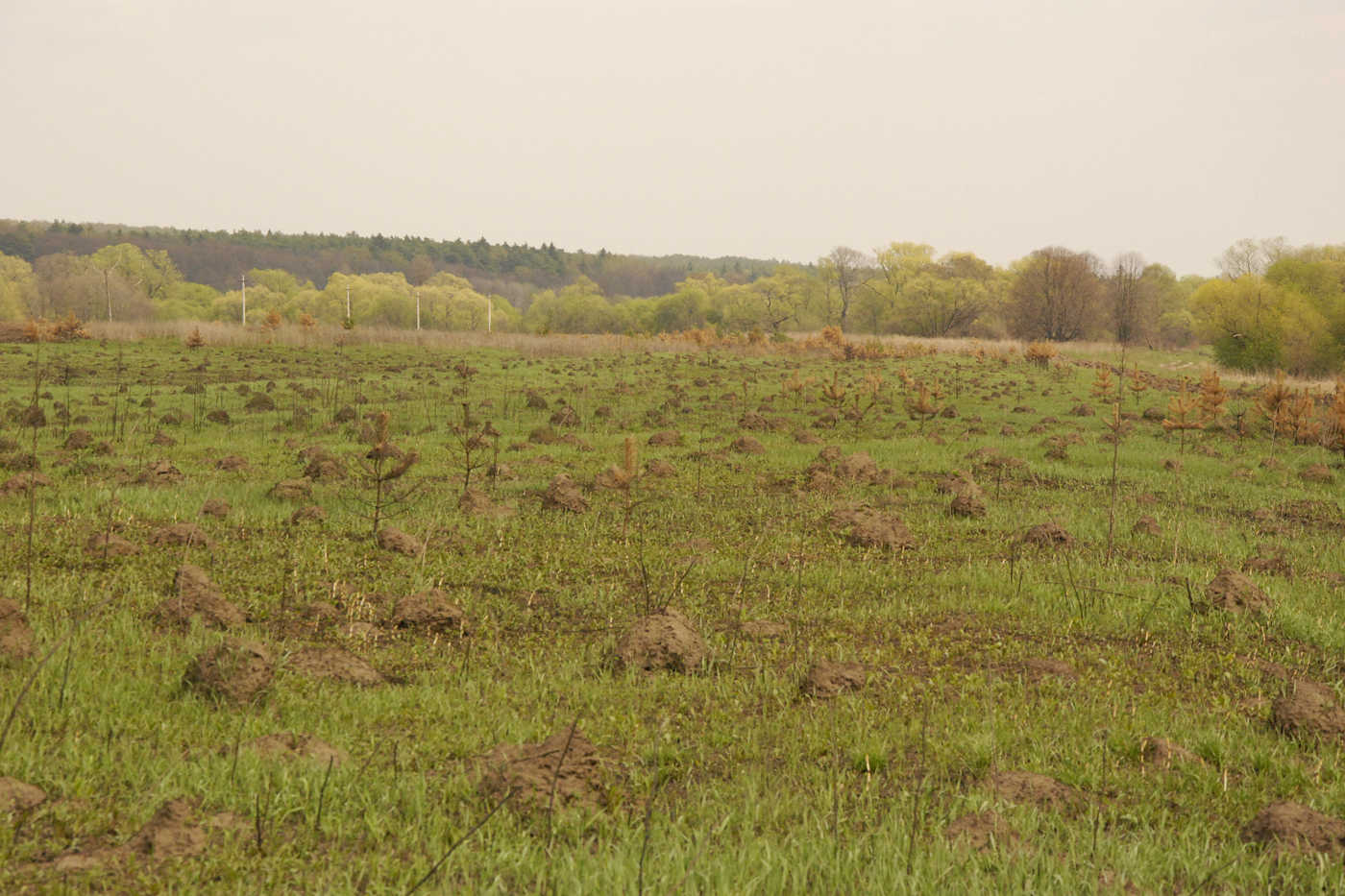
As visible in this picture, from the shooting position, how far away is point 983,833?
4.02 m

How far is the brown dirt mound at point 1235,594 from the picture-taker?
748 centimetres

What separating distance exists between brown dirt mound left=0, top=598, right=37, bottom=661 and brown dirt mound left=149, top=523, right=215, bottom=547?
2530 millimetres

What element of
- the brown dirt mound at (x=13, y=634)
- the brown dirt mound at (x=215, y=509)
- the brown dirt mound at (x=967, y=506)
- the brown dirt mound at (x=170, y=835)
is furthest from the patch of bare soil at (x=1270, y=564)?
the brown dirt mound at (x=215, y=509)

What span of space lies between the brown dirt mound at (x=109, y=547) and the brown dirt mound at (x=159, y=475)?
348cm

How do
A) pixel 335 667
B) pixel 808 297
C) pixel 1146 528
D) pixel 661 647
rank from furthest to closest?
pixel 808 297 → pixel 1146 528 → pixel 661 647 → pixel 335 667

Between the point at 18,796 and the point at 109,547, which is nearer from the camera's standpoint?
the point at 18,796

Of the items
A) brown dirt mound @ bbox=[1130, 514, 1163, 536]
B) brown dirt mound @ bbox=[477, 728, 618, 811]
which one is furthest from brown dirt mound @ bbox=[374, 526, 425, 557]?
brown dirt mound @ bbox=[1130, 514, 1163, 536]

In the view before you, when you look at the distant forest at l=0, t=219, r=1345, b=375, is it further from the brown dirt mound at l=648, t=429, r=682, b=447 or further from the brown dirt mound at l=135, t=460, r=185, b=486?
the brown dirt mound at l=135, t=460, r=185, b=486

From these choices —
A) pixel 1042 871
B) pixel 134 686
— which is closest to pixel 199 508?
pixel 134 686

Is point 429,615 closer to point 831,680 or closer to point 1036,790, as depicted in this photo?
point 831,680

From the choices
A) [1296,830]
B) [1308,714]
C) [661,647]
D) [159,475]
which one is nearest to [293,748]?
[661,647]

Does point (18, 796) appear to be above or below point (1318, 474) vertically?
below

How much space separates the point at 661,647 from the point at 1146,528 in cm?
700

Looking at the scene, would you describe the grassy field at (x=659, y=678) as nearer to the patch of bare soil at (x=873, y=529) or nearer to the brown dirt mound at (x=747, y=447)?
the patch of bare soil at (x=873, y=529)
